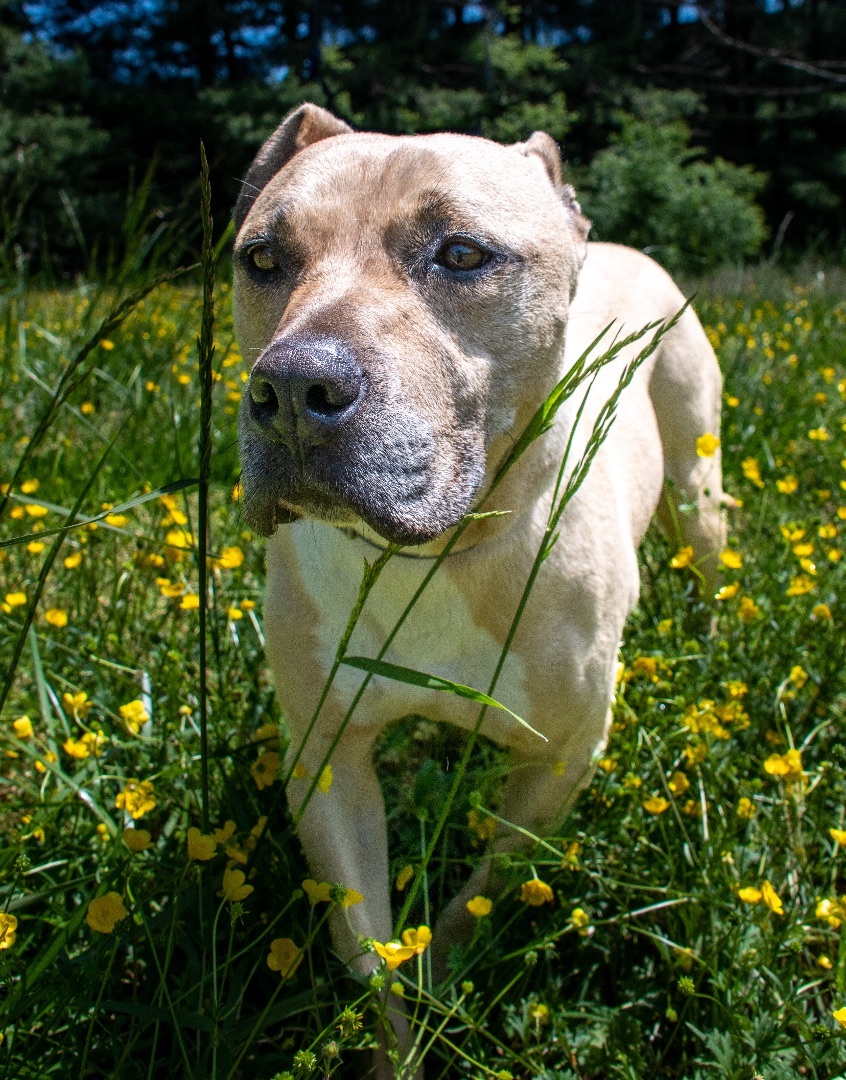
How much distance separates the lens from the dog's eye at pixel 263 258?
1.87 m

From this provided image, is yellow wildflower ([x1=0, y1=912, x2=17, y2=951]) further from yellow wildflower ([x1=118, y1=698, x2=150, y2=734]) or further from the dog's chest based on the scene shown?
the dog's chest

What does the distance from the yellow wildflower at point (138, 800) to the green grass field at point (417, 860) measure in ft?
0.06

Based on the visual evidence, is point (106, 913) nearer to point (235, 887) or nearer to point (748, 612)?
point (235, 887)

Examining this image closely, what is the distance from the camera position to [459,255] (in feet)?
5.84

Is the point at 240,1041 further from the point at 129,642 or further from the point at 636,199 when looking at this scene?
the point at 636,199

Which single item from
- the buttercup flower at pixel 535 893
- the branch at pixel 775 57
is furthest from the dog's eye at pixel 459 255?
the branch at pixel 775 57

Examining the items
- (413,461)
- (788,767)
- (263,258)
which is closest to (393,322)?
(413,461)

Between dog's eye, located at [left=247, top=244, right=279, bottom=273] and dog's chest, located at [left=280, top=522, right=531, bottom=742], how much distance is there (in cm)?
52

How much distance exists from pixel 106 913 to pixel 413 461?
32.5 inches

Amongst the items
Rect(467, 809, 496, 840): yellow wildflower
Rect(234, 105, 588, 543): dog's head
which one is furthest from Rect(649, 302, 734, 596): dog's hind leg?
Rect(467, 809, 496, 840): yellow wildflower

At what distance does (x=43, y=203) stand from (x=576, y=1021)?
60.5 feet

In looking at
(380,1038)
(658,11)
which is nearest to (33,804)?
(380,1038)

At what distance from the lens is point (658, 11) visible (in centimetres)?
2153

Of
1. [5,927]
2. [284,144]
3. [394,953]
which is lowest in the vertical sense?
[5,927]
